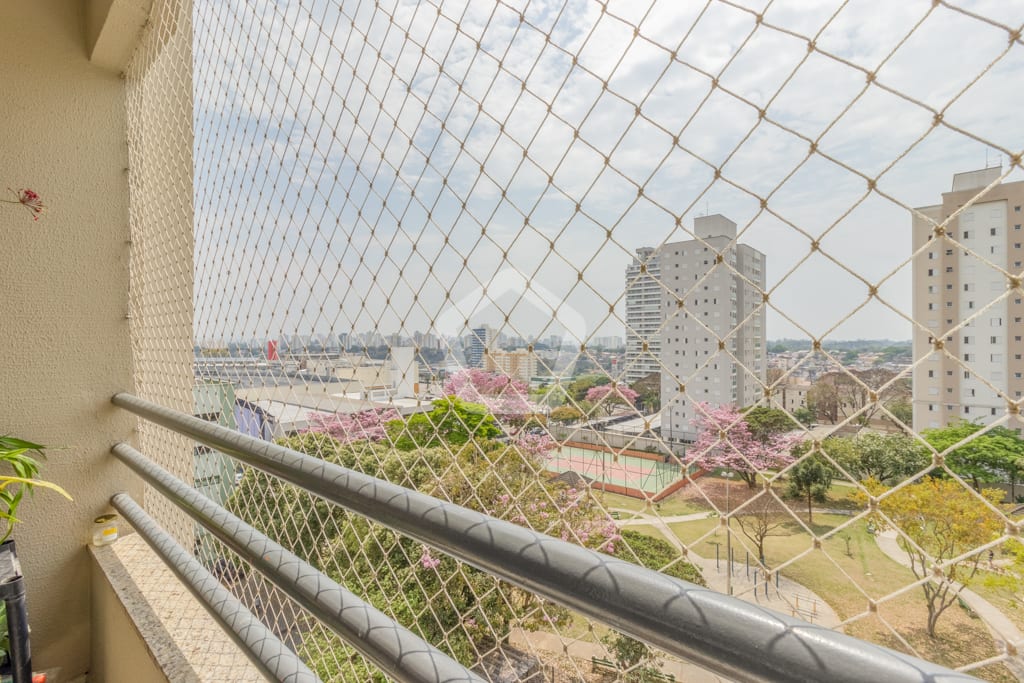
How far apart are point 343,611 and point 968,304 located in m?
0.70

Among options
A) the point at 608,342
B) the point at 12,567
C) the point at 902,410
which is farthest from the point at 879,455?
the point at 12,567

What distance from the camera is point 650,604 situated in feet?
1.05

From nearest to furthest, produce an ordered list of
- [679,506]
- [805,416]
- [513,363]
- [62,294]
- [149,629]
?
[805,416] < [679,506] < [513,363] < [149,629] < [62,294]

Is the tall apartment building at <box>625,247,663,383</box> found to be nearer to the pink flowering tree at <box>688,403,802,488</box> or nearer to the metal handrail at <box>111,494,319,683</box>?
the pink flowering tree at <box>688,403,802,488</box>

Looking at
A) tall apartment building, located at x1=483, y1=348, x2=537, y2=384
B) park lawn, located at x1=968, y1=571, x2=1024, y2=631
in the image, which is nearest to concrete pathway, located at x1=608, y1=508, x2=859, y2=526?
park lawn, located at x1=968, y1=571, x2=1024, y2=631

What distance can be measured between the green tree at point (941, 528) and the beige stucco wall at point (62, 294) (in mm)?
2088

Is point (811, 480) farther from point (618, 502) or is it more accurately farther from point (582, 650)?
point (582, 650)

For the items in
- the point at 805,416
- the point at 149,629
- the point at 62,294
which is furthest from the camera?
the point at 62,294

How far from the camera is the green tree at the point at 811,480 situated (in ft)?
1.40

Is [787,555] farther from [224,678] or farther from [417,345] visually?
[224,678]

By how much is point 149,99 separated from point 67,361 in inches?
37.3

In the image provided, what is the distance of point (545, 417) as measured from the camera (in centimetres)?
62

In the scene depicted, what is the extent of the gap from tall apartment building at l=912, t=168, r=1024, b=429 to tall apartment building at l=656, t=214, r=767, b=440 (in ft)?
0.37

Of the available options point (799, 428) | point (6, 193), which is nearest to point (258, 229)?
point (6, 193)
